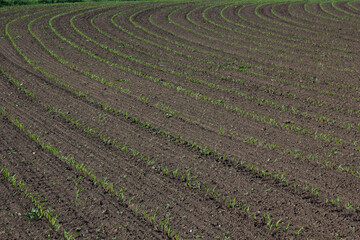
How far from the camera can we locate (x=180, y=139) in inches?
307

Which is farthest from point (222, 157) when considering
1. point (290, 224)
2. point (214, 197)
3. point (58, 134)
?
point (58, 134)

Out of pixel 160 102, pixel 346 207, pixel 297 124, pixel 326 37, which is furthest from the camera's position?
pixel 326 37

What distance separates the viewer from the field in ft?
18.2

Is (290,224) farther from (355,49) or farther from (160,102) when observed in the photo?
(355,49)

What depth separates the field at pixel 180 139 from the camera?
5.54m

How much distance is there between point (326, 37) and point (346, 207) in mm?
12932

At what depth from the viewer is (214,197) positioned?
6.01 metres

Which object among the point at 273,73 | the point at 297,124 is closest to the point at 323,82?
the point at 273,73

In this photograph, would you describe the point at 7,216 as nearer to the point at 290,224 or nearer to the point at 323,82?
the point at 290,224

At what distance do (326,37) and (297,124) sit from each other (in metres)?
10.1

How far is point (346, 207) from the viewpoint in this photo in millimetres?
5777

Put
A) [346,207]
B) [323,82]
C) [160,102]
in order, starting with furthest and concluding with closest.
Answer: [323,82] → [160,102] → [346,207]

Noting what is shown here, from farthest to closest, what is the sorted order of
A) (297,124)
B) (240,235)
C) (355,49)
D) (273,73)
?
1. (355,49)
2. (273,73)
3. (297,124)
4. (240,235)

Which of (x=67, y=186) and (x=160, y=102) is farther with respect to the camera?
(x=160, y=102)
